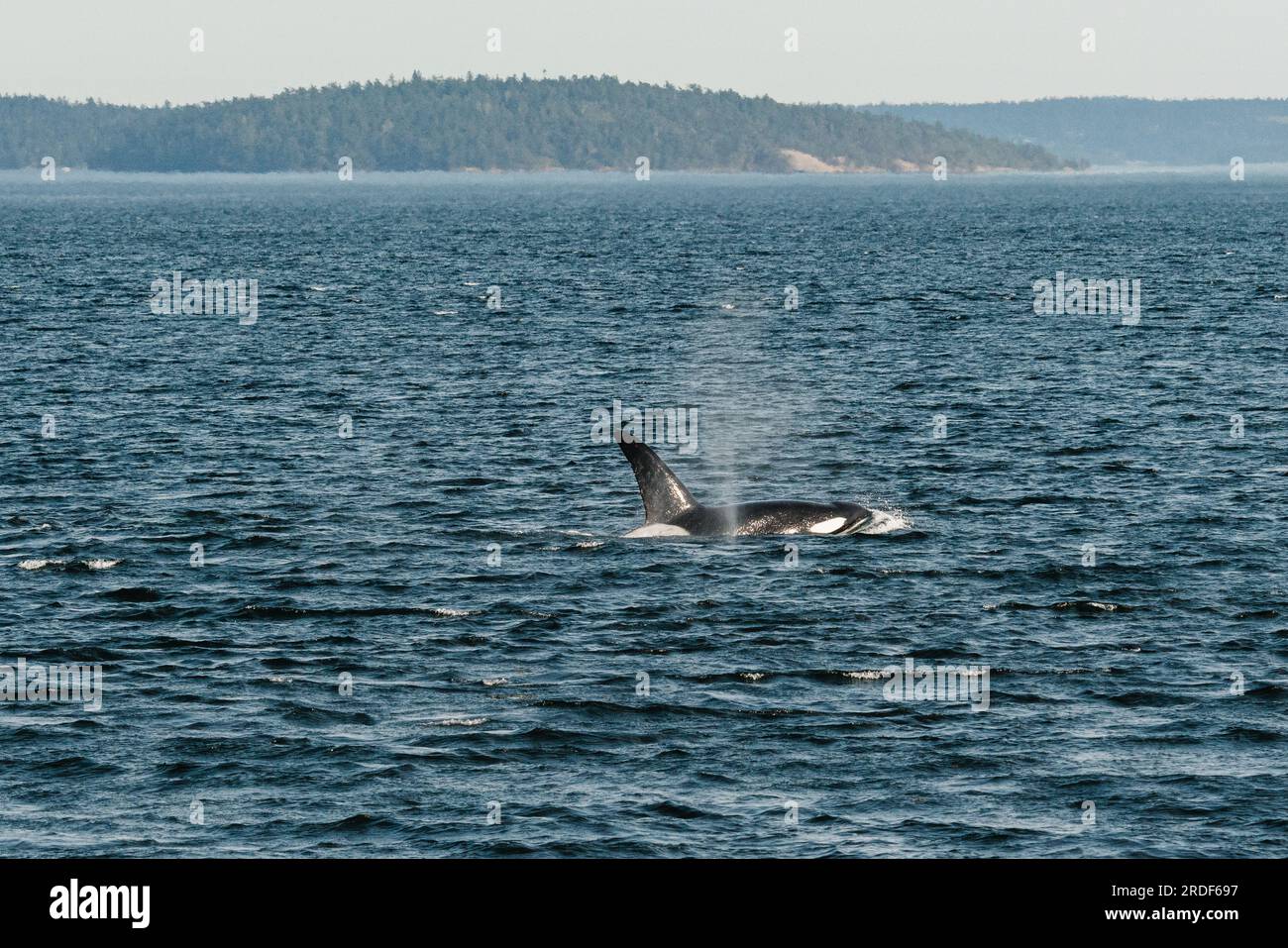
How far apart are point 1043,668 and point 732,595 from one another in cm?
623

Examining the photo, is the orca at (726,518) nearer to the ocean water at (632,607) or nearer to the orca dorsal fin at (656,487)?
the orca dorsal fin at (656,487)

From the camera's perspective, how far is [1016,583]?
1251 inches
